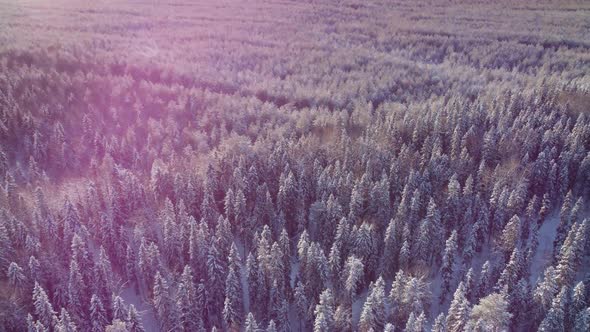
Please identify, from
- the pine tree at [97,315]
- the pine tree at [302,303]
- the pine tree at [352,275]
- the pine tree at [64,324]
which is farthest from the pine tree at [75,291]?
the pine tree at [352,275]

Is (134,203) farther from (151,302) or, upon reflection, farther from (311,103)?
(311,103)

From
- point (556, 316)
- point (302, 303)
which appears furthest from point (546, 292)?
point (302, 303)

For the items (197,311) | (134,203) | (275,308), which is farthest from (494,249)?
(134,203)

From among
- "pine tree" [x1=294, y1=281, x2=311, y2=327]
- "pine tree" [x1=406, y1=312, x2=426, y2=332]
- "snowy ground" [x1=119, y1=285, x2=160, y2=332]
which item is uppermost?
"pine tree" [x1=406, y1=312, x2=426, y2=332]

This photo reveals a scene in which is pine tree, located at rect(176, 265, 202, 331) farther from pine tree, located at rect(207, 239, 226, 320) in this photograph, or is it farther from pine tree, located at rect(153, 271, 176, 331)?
pine tree, located at rect(207, 239, 226, 320)

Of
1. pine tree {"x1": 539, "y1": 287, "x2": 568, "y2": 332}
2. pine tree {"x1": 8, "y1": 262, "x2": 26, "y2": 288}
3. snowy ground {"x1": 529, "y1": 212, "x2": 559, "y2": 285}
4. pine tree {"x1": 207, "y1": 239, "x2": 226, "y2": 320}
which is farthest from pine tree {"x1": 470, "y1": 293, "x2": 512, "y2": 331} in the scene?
pine tree {"x1": 8, "y1": 262, "x2": 26, "y2": 288}

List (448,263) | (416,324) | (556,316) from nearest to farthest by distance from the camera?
(416,324), (556,316), (448,263)

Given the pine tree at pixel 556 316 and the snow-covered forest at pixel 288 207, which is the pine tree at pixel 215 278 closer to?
the snow-covered forest at pixel 288 207

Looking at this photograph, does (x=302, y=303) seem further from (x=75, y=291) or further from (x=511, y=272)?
(x=75, y=291)
